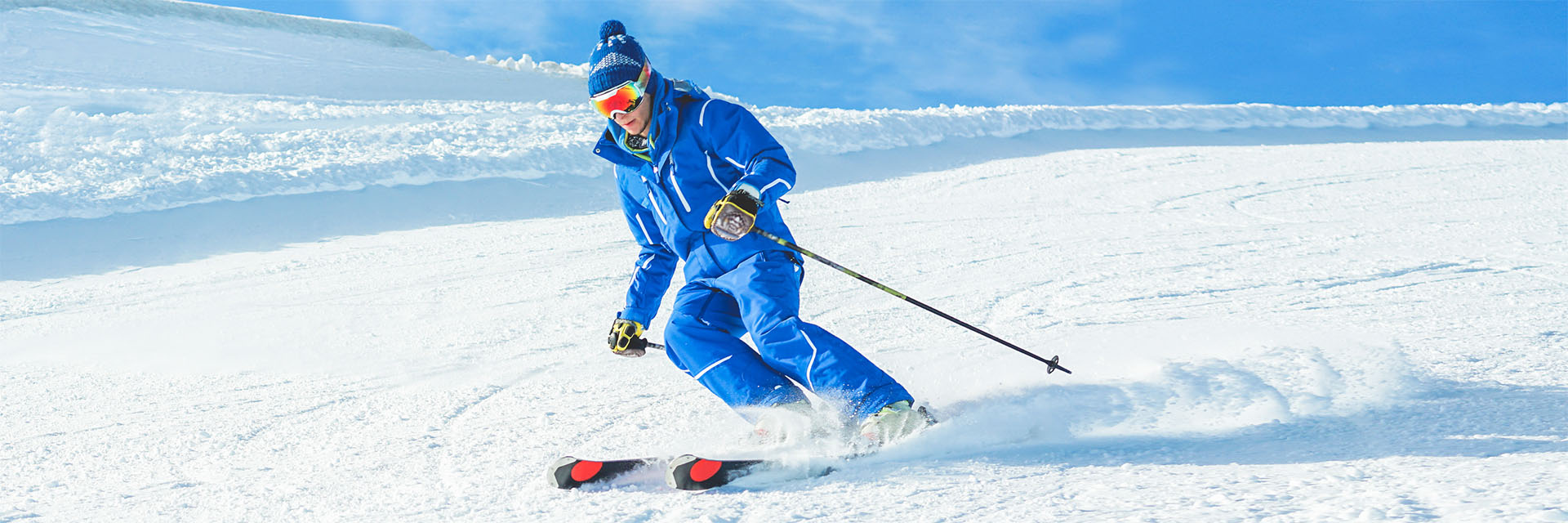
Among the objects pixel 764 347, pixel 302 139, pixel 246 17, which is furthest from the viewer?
pixel 246 17

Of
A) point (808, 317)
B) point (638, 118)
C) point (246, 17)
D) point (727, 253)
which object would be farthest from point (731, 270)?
point (246, 17)

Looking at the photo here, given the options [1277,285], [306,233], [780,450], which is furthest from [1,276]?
[1277,285]

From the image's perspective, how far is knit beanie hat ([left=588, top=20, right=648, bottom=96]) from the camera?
282cm

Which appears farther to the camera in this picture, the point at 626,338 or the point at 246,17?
the point at 246,17

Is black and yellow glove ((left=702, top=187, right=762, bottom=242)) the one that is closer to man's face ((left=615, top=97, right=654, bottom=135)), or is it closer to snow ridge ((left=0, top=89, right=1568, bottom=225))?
man's face ((left=615, top=97, right=654, bottom=135))

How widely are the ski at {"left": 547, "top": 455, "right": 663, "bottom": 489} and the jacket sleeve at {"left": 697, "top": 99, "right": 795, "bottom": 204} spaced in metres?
0.71

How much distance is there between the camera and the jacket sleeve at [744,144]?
108 inches

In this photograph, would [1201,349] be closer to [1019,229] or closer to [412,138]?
[1019,229]

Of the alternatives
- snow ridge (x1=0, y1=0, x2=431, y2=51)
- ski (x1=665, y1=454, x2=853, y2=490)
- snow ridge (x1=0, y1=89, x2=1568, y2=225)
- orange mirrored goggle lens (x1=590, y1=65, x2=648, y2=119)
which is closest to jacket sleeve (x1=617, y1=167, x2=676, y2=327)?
orange mirrored goggle lens (x1=590, y1=65, x2=648, y2=119)

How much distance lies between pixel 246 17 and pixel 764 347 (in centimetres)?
2325

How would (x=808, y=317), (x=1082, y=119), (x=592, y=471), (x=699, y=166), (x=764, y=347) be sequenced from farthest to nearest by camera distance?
(x=1082, y=119), (x=808, y=317), (x=699, y=166), (x=764, y=347), (x=592, y=471)

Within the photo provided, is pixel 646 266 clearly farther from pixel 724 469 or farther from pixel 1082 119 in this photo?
pixel 1082 119

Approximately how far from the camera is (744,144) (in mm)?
2805

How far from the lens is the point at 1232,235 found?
646cm
